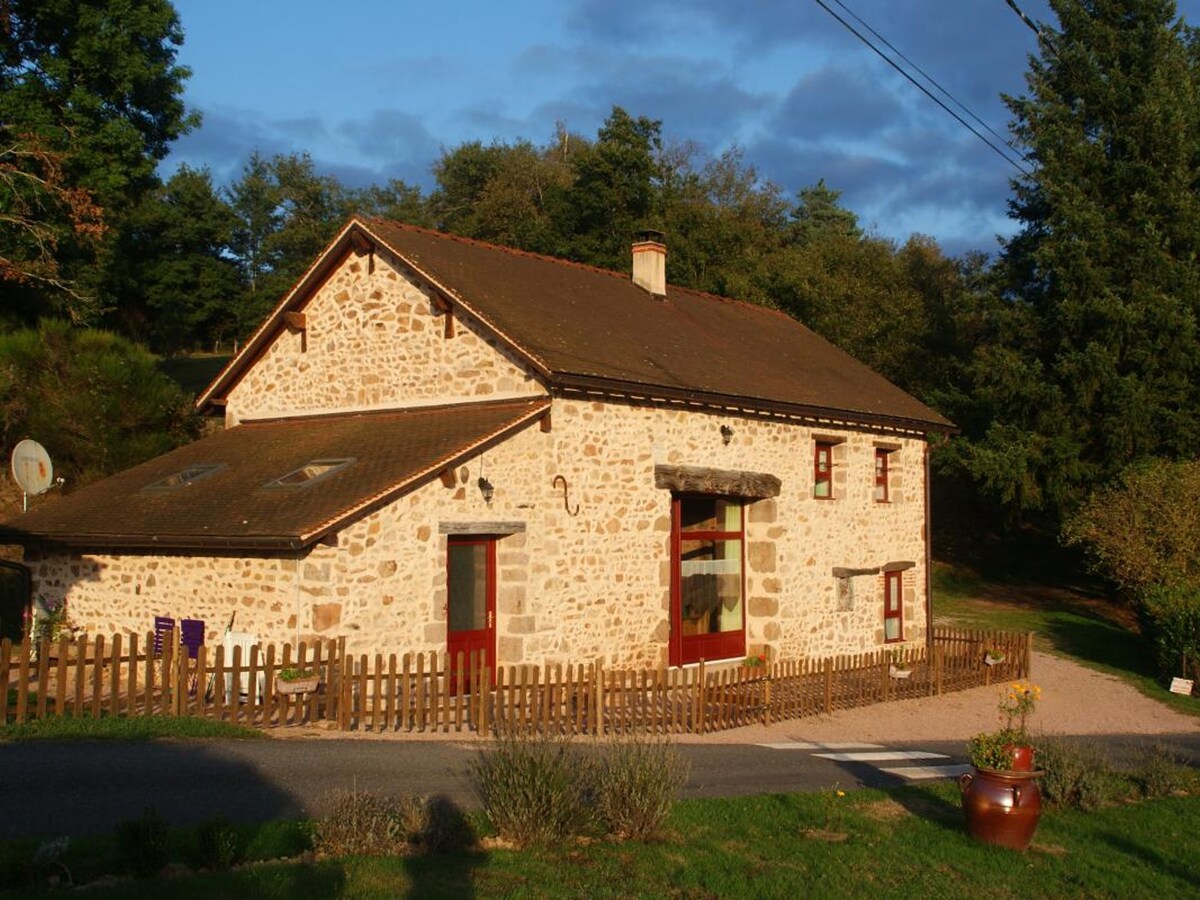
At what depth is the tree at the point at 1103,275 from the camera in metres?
27.3

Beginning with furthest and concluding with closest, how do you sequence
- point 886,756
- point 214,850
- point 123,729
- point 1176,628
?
point 1176,628 → point 886,756 → point 123,729 → point 214,850

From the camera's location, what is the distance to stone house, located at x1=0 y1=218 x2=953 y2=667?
1370 cm

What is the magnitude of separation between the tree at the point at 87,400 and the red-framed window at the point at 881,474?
44.2ft

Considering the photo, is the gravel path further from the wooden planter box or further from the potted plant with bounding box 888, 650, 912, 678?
the wooden planter box

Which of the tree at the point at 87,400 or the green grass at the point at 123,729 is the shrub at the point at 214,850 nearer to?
the green grass at the point at 123,729

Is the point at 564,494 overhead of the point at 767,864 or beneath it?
overhead

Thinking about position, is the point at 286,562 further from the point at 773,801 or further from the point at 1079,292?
the point at 1079,292

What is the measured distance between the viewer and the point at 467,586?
14719 mm

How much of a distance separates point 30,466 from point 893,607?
1508 centimetres

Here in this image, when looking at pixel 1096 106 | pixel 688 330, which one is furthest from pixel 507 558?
pixel 1096 106

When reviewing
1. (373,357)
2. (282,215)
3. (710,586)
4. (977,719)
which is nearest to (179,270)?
(282,215)

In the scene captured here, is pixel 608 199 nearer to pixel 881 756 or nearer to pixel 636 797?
pixel 881 756

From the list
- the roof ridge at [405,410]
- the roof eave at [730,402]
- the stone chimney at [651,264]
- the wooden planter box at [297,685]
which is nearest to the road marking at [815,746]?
the wooden planter box at [297,685]

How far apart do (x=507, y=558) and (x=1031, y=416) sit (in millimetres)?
19231
